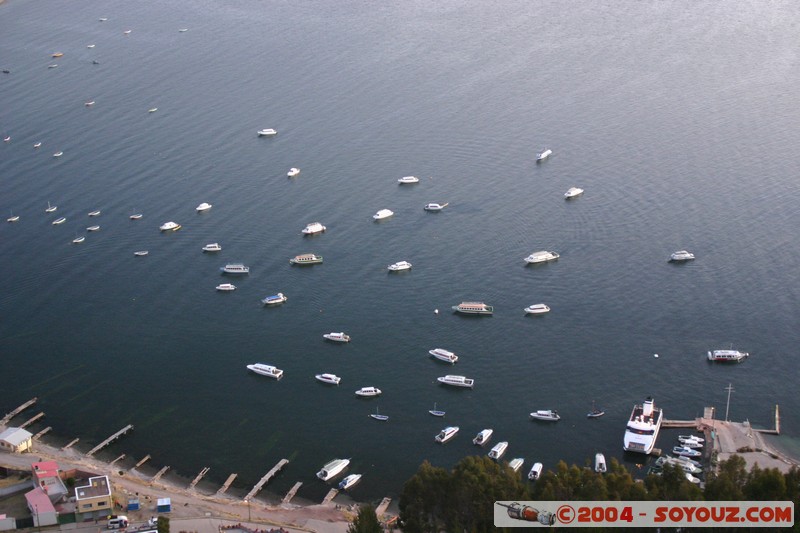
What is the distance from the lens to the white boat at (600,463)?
49.7m

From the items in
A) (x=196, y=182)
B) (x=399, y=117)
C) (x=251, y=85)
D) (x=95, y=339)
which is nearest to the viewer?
(x=95, y=339)

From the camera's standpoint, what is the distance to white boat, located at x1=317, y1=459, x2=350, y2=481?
166 ft

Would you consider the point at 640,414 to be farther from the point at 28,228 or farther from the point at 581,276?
the point at 28,228

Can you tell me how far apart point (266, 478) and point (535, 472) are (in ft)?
47.4

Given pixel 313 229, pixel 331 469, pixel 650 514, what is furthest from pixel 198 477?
pixel 313 229

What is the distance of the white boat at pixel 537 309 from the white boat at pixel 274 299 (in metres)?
17.3

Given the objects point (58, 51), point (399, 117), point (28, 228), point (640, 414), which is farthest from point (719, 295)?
point (58, 51)

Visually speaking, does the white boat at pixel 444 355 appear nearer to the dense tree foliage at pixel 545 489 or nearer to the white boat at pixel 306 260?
the white boat at pixel 306 260

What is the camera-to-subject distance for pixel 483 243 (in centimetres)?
7288

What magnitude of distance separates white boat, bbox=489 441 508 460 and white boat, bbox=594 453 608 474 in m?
4.96

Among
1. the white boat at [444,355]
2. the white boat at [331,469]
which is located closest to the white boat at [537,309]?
the white boat at [444,355]

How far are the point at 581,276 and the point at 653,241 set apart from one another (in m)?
8.10

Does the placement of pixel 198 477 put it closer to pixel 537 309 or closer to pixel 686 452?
pixel 537 309

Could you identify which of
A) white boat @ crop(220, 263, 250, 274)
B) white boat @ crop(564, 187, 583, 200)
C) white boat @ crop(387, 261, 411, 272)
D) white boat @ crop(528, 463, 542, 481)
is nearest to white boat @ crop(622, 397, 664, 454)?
white boat @ crop(528, 463, 542, 481)
